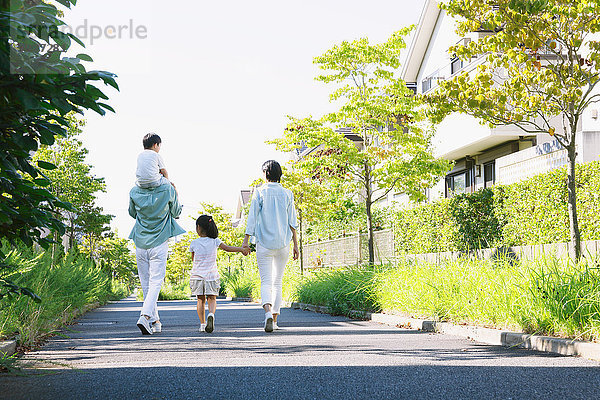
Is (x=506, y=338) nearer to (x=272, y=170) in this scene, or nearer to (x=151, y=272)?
(x=272, y=170)

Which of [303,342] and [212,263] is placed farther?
[212,263]

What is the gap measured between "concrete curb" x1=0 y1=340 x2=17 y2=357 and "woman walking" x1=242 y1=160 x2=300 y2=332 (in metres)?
3.33

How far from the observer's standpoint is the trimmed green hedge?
11.7 meters

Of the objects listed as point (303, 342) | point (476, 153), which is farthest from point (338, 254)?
point (303, 342)

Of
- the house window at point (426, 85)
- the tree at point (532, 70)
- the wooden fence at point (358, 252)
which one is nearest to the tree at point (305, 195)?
the wooden fence at point (358, 252)

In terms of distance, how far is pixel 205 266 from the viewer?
9.34m

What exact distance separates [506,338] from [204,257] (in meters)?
4.30

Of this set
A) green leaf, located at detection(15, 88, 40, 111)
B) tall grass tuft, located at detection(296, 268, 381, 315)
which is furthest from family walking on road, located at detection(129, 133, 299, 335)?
green leaf, located at detection(15, 88, 40, 111)

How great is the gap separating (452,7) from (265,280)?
514cm

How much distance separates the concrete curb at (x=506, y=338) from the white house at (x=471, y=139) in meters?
6.73

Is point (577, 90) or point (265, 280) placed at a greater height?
point (577, 90)

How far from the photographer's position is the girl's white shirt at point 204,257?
30.6 ft

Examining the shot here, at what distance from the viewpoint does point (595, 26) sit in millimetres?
9508

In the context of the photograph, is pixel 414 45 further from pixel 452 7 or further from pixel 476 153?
pixel 452 7
